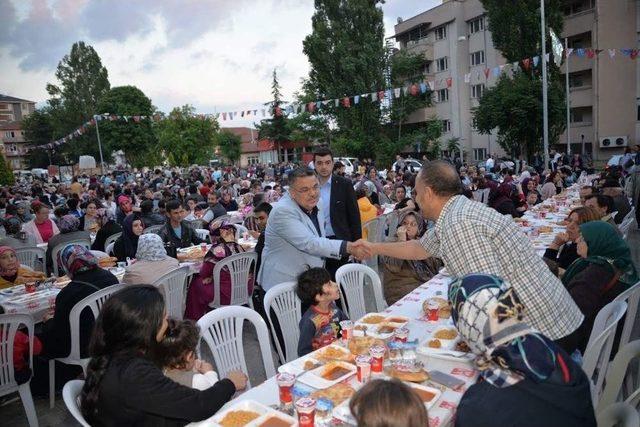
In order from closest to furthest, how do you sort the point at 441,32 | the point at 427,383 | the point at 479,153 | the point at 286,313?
the point at 427,383 → the point at 286,313 → the point at 479,153 → the point at 441,32

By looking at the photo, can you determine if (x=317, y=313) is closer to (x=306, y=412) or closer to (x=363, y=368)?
(x=363, y=368)

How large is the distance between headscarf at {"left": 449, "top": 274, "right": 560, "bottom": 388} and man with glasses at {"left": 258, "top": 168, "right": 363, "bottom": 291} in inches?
90.4

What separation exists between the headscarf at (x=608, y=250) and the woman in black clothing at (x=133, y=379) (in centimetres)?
304

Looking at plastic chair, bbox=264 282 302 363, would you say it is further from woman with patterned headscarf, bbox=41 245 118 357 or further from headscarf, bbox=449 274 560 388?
headscarf, bbox=449 274 560 388

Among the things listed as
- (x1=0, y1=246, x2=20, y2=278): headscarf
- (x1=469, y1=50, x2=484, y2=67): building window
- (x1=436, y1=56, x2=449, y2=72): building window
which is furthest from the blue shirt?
(x1=436, y1=56, x2=449, y2=72): building window

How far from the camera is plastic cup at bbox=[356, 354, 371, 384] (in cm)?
253

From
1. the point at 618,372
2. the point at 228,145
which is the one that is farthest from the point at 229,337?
the point at 228,145

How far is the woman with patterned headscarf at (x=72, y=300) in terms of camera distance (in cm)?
421

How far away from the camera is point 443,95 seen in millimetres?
36125

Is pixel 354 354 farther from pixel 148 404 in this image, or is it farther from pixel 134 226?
pixel 134 226

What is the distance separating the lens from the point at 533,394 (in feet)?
5.54

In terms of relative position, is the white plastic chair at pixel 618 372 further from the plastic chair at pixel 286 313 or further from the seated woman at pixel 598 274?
the plastic chair at pixel 286 313

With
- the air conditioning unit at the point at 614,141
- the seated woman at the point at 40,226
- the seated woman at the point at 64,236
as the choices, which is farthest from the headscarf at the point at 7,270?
the air conditioning unit at the point at 614,141

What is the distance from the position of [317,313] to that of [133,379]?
5.42ft
